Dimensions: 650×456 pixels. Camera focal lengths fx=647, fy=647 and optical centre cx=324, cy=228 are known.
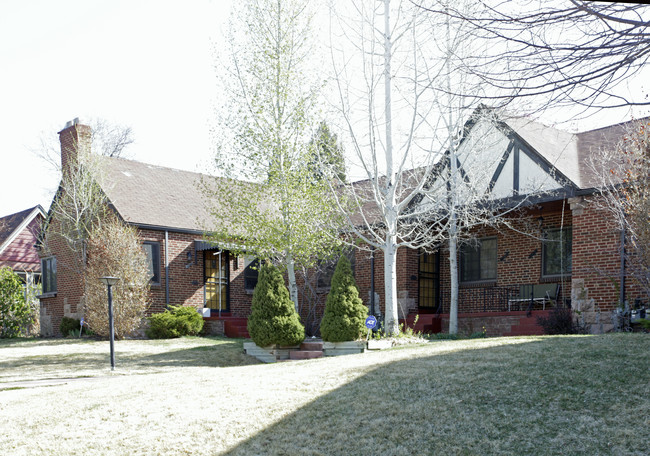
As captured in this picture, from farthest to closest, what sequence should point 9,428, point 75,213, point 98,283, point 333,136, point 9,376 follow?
1. point 75,213
2. point 98,283
3. point 333,136
4. point 9,376
5. point 9,428

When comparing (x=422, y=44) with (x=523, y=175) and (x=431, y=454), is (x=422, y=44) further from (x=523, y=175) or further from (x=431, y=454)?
(x=431, y=454)

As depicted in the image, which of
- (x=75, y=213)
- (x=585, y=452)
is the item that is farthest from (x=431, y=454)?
(x=75, y=213)

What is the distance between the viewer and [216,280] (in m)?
22.3

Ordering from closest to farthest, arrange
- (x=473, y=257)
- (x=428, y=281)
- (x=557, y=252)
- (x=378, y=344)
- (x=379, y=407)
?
(x=379, y=407) < (x=378, y=344) < (x=557, y=252) < (x=473, y=257) < (x=428, y=281)

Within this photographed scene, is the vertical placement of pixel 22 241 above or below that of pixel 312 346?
above

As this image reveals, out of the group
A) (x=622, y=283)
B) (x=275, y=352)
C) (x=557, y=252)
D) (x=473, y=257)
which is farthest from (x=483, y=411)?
(x=473, y=257)

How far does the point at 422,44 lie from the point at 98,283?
1095 cm

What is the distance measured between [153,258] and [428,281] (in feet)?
28.3

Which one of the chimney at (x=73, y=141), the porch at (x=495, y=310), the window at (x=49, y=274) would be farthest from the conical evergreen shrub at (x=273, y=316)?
the window at (x=49, y=274)

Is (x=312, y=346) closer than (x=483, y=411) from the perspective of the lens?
No

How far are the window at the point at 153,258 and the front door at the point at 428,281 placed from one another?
8.19 metres

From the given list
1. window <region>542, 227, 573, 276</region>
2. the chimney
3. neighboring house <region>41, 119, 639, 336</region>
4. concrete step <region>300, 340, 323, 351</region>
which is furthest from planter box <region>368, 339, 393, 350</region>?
the chimney

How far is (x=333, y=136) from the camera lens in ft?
50.1

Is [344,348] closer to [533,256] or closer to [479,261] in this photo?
[533,256]
